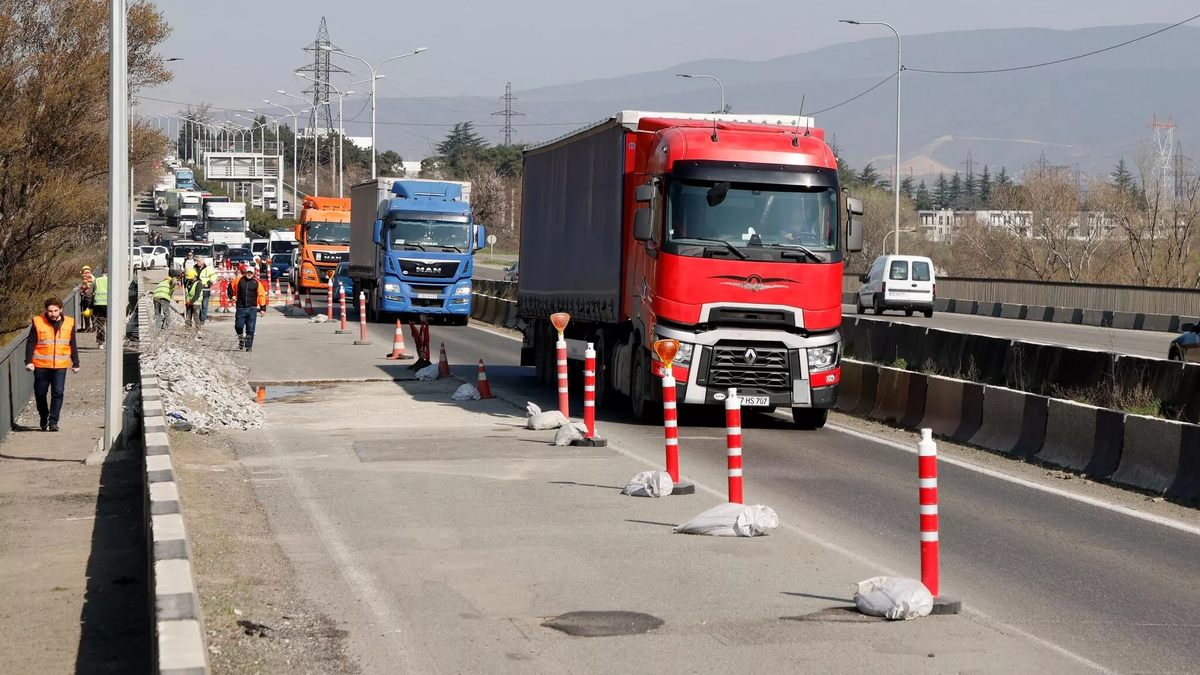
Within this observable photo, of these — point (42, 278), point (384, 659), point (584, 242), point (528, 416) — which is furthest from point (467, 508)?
point (42, 278)

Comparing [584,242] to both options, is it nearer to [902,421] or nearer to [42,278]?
[902,421]

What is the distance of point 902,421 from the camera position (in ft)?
57.8

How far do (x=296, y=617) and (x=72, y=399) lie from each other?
58.8 feet

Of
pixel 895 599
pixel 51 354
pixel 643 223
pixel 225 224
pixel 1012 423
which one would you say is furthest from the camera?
pixel 225 224

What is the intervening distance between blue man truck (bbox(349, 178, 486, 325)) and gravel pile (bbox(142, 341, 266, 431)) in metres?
12.8

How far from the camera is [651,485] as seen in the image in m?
12.0

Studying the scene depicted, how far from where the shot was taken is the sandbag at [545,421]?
16719mm

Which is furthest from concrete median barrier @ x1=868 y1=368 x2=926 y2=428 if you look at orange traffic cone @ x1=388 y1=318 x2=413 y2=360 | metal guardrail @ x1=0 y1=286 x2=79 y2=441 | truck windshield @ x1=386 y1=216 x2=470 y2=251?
truck windshield @ x1=386 y1=216 x2=470 y2=251

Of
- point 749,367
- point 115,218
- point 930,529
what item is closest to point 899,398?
point 749,367

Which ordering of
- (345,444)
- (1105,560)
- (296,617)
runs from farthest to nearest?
(345,444) → (1105,560) → (296,617)

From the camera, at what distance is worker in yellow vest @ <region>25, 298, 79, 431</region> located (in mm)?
19266

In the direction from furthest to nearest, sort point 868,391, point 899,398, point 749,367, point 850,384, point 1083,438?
1. point 850,384
2. point 868,391
3. point 899,398
4. point 749,367
5. point 1083,438

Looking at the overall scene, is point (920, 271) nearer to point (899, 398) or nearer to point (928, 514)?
point (899, 398)

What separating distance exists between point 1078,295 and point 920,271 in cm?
587
